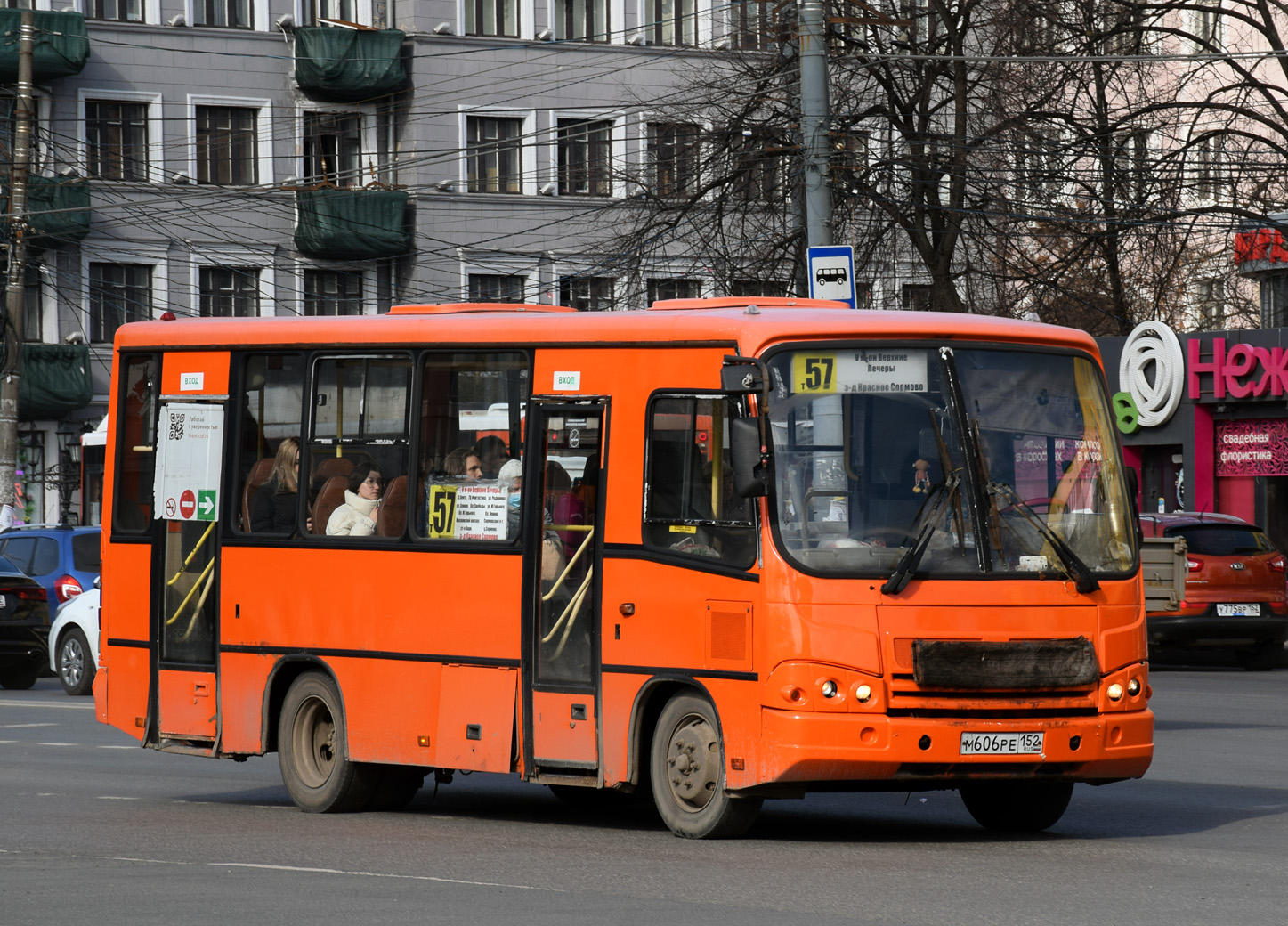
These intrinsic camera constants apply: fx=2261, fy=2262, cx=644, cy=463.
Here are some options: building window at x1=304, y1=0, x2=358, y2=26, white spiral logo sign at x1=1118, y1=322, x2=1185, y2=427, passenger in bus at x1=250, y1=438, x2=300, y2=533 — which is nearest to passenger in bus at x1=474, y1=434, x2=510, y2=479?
passenger in bus at x1=250, y1=438, x2=300, y2=533

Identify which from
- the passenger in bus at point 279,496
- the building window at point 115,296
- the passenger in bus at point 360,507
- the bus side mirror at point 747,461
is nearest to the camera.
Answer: the bus side mirror at point 747,461

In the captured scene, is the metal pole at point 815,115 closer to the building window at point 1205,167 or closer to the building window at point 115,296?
the building window at point 1205,167

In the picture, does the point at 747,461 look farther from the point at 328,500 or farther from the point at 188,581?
the point at 188,581

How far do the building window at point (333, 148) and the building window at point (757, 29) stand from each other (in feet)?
47.9

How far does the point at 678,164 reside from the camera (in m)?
31.9

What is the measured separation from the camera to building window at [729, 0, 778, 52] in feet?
98.7

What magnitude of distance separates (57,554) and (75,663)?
2.66 m

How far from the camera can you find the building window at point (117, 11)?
46.7 metres

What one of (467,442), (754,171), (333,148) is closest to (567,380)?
(467,442)

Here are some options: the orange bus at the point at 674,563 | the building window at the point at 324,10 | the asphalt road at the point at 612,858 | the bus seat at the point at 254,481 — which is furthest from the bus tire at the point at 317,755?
the building window at the point at 324,10

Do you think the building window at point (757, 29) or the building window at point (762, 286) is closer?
the building window at point (762, 286)

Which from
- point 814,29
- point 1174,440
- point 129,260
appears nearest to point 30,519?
point 129,260

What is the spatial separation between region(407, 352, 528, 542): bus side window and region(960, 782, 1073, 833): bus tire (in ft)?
9.49

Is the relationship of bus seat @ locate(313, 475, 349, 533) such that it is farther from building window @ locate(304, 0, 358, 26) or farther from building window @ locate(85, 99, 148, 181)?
building window @ locate(304, 0, 358, 26)
